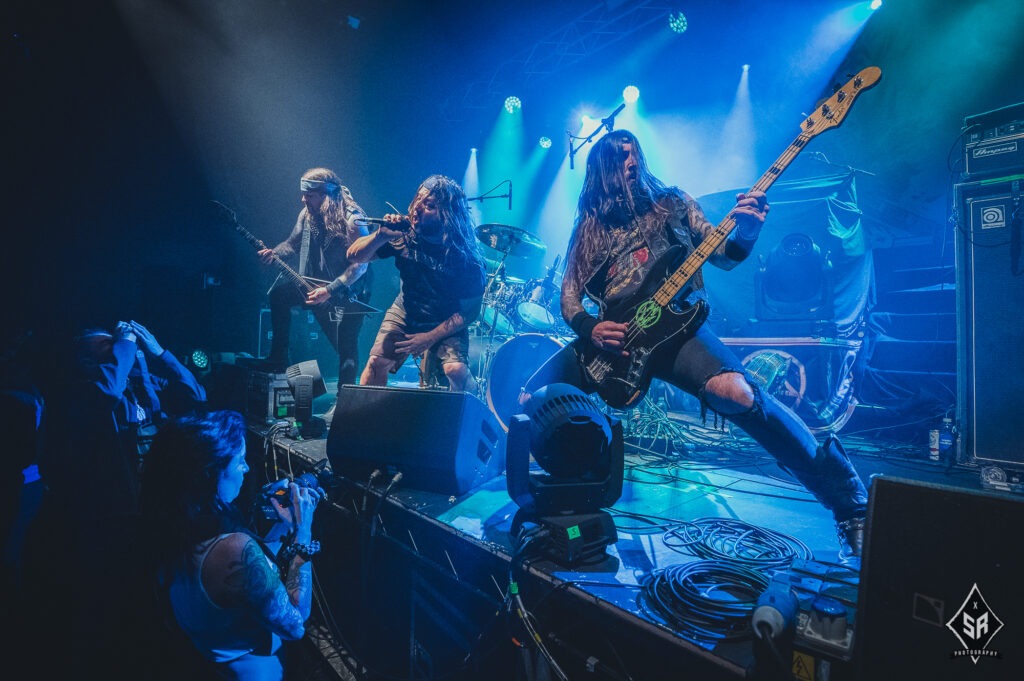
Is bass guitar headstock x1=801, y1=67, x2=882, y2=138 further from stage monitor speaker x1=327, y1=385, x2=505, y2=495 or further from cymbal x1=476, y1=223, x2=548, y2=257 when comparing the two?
cymbal x1=476, y1=223, x2=548, y2=257

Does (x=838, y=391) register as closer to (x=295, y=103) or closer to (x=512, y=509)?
(x=512, y=509)

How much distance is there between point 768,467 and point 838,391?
76.2 inches

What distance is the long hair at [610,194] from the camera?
2.91m

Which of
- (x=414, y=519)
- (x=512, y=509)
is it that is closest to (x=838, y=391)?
(x=512, y=509)

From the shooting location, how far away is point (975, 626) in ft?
2.69

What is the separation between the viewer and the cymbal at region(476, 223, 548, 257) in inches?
264

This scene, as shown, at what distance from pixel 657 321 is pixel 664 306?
0.09m

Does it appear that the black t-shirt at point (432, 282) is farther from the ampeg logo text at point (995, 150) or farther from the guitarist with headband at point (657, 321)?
the ampeg logo text at point (995, 150)

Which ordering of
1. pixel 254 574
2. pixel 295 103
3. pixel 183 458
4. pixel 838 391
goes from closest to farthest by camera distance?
1. pixel 254 574
2. pixel 183 458
3. pixel 838 391
4. pixel 295 103

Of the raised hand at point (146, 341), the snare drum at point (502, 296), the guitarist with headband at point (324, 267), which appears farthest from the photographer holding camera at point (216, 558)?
the snare drum at point (502, 296)

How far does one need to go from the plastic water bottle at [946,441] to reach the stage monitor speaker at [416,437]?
13.7ft

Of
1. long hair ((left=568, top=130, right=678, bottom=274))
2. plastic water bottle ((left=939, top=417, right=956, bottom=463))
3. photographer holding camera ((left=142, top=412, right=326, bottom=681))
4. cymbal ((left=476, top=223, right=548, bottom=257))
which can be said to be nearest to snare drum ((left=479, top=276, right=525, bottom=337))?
cymbal ((left=476, top=223, right=548, bottom=257))

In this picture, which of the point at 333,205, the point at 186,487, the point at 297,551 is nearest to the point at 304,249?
the point at 333,205

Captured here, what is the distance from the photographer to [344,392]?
3.11 m
